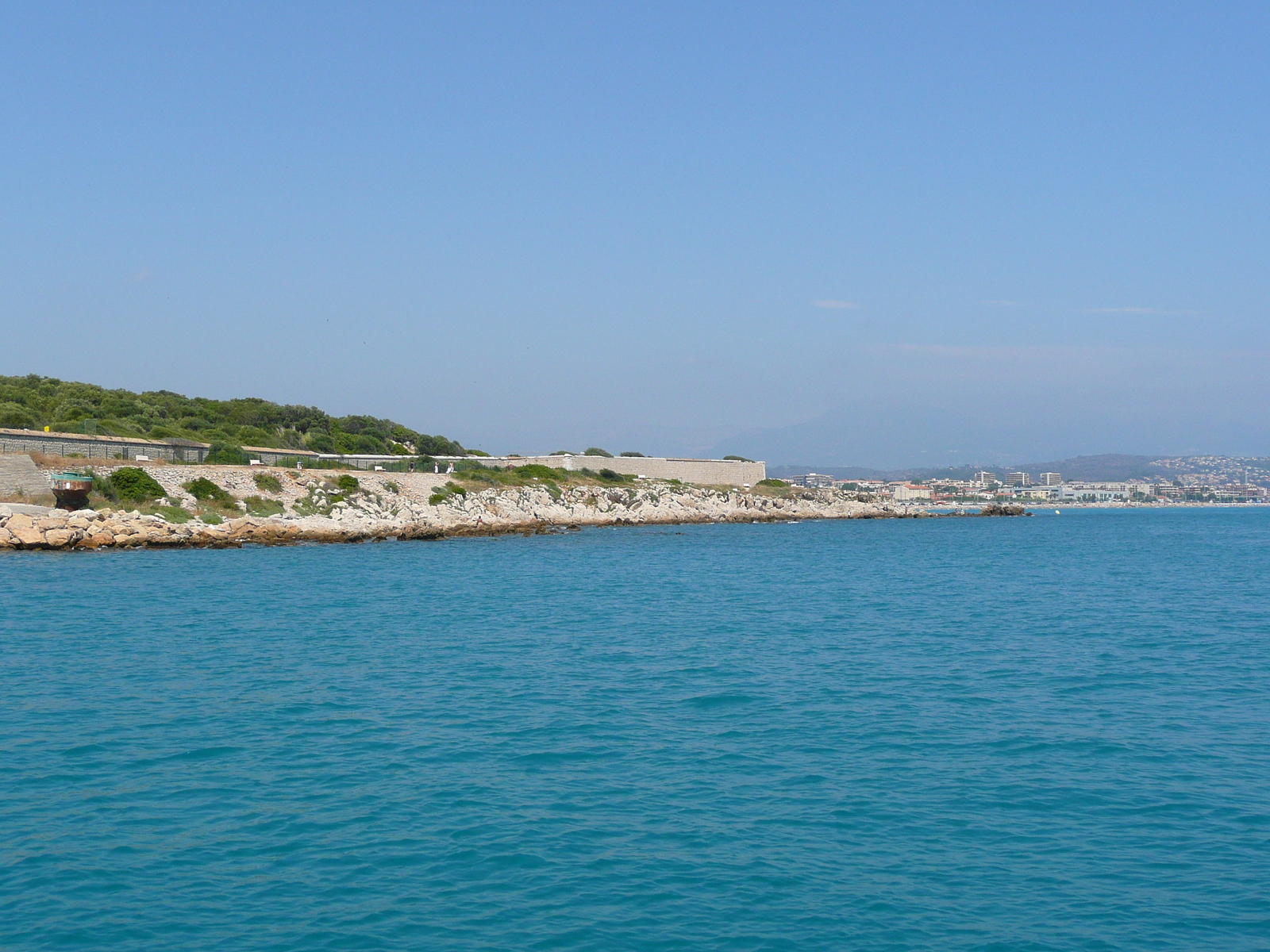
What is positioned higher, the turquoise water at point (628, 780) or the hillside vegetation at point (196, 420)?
the hillside vegetation at point (196, 420)

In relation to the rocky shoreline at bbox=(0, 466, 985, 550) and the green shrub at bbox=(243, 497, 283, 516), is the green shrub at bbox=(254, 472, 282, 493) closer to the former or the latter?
the rocky shoreline at bbox=(0, 466, 985, 550)

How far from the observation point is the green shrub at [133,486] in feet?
125

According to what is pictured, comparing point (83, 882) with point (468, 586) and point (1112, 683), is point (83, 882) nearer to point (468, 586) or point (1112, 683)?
point (1112, 683)

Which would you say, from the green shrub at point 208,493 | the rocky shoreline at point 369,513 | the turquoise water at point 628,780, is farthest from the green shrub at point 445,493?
the turquoise water at point 628,780

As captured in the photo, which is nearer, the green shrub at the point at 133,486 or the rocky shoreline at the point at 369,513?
the rocky shoreline at the point at 369,513

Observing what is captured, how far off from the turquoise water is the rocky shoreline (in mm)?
15640

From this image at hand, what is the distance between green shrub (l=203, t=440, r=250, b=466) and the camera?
47.9m

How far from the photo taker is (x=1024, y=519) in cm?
8894

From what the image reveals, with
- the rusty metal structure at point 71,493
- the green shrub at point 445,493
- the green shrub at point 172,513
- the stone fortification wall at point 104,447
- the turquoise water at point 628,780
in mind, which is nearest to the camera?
the turquoise water at point 628,780

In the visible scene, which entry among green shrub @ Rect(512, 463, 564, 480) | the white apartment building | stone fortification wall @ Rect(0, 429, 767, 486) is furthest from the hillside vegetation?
the white apartment building

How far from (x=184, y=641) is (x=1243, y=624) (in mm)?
18055

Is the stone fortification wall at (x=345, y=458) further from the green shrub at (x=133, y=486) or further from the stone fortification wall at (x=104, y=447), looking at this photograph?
the green shrub at (x=133, y=486)

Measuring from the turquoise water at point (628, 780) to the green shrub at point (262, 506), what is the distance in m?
21.9

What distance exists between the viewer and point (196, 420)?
2473 inches
